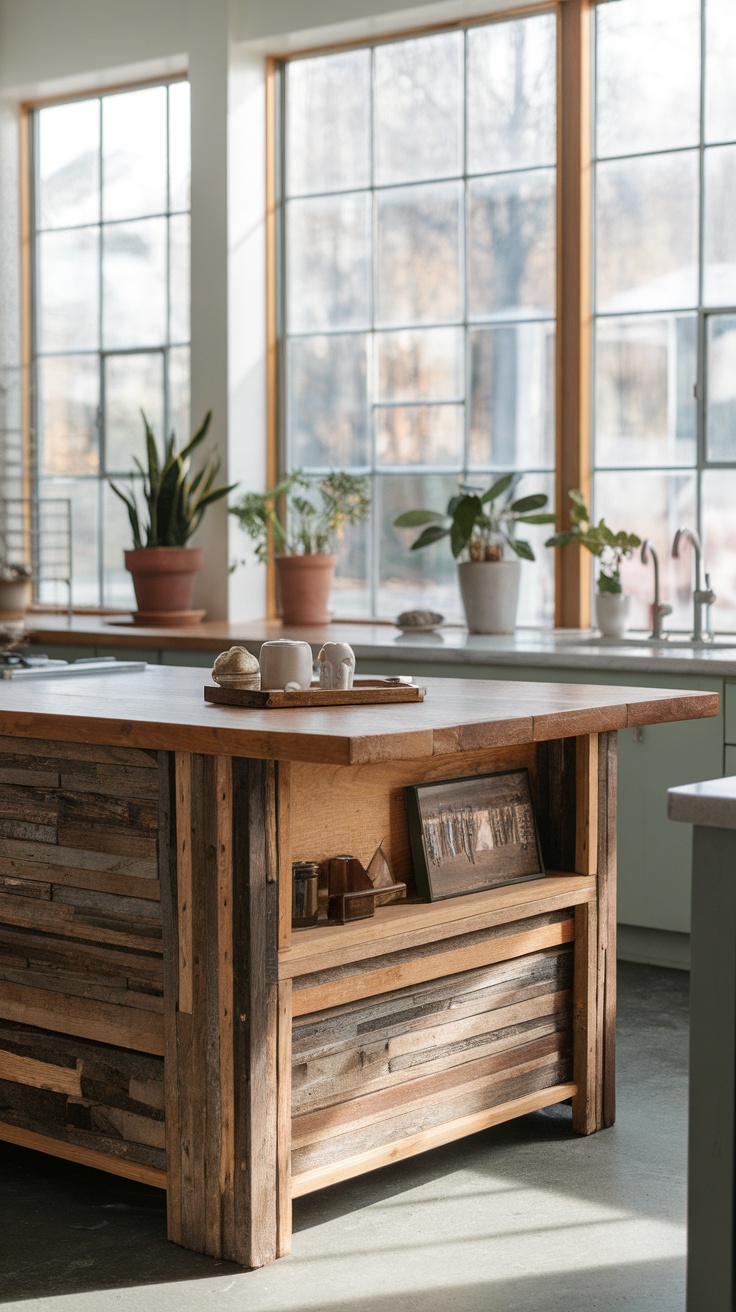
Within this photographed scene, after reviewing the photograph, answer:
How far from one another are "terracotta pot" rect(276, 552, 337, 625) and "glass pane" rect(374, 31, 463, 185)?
1.39m

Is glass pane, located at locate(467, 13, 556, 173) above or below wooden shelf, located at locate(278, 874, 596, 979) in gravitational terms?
above

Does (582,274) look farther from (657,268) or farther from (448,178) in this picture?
(448,178)

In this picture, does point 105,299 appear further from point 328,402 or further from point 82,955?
point 82,955

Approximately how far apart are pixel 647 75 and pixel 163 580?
92.1 inches

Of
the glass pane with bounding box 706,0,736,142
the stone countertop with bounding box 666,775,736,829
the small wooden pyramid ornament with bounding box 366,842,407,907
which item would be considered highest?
the glass pane with bounding box 706,0,736,142

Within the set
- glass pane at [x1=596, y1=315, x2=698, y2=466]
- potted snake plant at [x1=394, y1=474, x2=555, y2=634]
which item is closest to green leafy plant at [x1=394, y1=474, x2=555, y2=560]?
potted snake plant at [x1=394, y1=474, x2=555, y2=634]

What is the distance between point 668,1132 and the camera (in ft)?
10.0

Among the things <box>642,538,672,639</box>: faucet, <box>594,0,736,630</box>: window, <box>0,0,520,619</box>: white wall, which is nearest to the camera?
<box>642,538,672,639</box>: faucet

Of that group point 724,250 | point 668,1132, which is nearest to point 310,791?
point 668,1132

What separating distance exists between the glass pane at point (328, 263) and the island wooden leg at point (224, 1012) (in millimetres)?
3463

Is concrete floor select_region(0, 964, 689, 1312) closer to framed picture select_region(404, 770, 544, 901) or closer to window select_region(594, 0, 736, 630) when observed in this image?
framed picture select_region(404, 770, 544, 901)

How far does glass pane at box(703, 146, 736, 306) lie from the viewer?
482 centimetres

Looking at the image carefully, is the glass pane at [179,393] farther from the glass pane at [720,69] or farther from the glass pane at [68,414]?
the glass pane at [720,69]

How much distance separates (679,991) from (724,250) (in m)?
2.26
